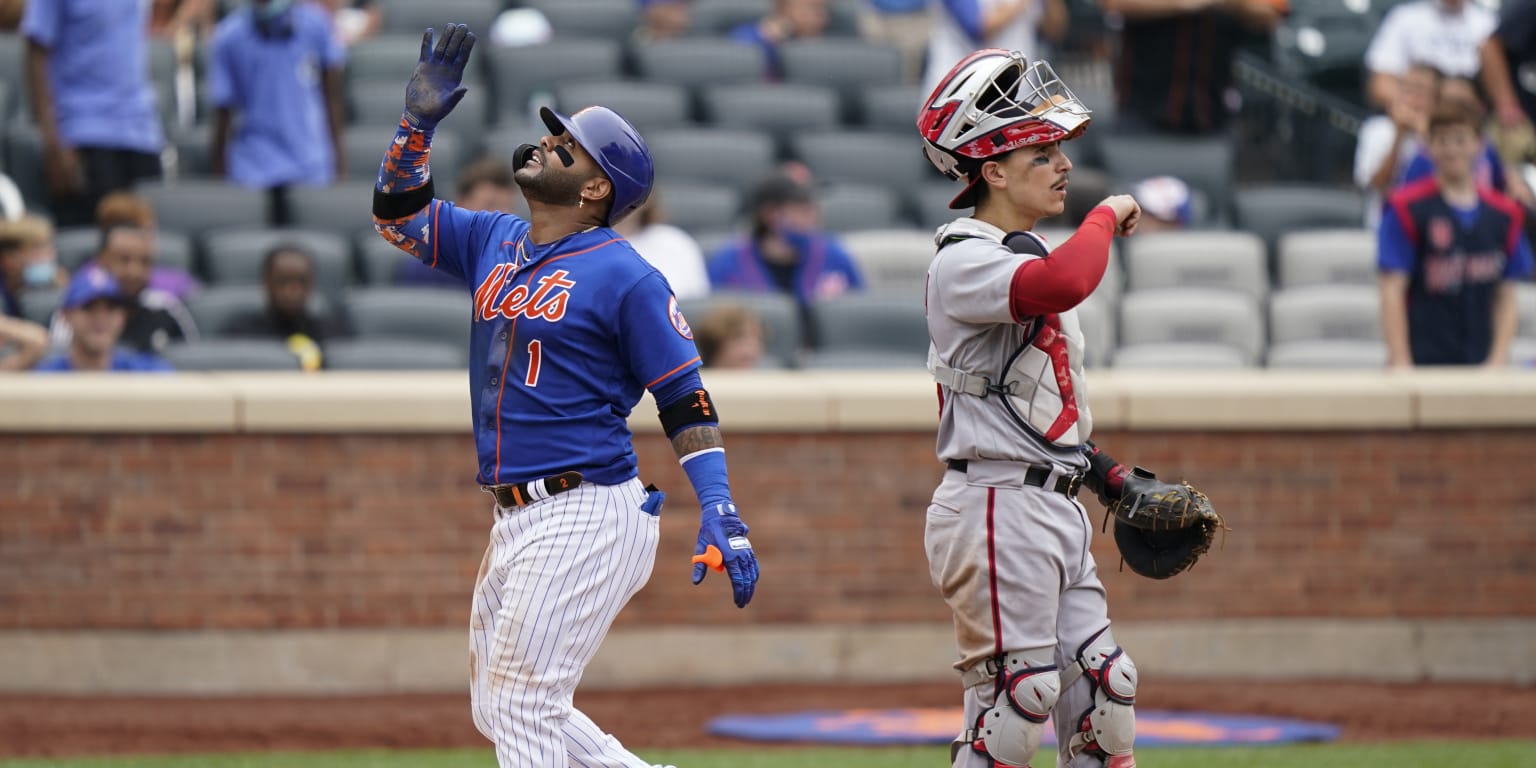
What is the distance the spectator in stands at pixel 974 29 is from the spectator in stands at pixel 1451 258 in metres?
3.09

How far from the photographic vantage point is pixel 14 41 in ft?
39.2

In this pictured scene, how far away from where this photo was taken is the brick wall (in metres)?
8.08

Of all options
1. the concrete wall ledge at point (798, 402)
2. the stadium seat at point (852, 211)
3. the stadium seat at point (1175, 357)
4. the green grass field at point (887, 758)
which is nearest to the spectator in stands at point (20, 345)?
the concrete wall ledge at point (798, 402)

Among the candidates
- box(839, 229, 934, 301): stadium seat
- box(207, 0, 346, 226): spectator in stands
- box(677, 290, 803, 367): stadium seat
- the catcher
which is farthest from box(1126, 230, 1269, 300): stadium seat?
the catcher

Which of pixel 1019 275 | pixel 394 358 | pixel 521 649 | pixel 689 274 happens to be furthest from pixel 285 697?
pixel 1019 275

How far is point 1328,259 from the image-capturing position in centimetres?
1056

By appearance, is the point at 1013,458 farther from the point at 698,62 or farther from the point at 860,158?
the point at 698,62

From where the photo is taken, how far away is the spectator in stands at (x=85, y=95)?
34.0ft

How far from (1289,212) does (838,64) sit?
3022mm

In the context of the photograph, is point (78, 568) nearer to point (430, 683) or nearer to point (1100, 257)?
point (430, 683)

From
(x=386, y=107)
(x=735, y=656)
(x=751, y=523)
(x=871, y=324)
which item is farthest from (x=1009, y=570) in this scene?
(x=386, y=107)

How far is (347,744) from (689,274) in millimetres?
3216

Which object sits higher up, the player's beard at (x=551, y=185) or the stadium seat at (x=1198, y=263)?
the player's beard at (x=551, y=185)

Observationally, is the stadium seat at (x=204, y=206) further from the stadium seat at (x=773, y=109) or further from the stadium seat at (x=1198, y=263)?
the stadium seat at (x=1198, y=263)
